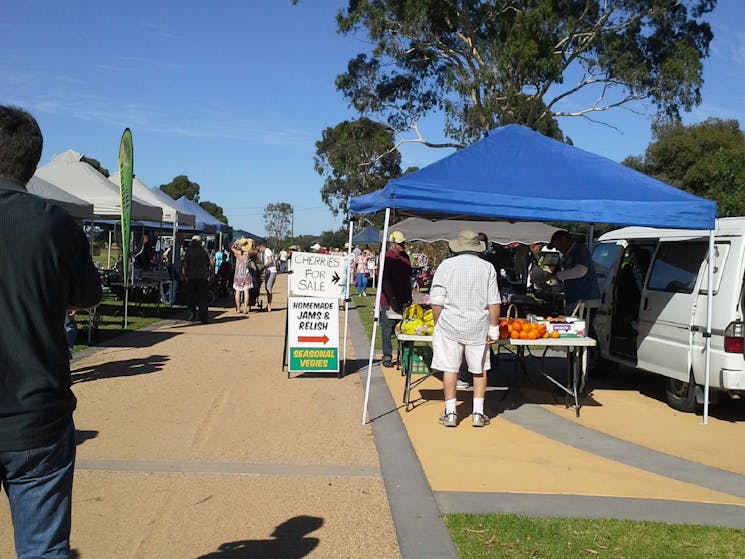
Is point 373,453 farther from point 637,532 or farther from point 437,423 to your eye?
point 637,532

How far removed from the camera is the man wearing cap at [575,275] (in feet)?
29.2

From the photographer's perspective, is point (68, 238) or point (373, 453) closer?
point (68, 238)

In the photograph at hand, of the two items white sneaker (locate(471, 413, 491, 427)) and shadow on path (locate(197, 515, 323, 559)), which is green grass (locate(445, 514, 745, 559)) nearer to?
shadow on path (locate(197, 515, 323, 559))

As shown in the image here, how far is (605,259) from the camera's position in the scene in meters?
10.5

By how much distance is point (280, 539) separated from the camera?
4.50 m

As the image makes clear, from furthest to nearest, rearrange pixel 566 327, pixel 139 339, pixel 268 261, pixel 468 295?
pixel 268 261 → pixel 139 339 → pixel 566 327 → pixel 468 295

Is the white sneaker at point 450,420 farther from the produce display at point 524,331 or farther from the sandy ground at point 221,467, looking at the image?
the produce display at point 524,331

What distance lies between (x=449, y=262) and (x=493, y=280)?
46 cm

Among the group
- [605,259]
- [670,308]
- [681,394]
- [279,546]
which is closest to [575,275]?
[670,308]

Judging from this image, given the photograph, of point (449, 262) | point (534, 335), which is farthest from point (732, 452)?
point (449, 262)

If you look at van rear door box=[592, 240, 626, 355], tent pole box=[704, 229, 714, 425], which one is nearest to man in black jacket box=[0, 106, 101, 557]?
tent pole box=[704, 229, 714, 425]

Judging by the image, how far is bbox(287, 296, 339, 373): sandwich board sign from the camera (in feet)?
33.3

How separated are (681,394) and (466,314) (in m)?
2.99

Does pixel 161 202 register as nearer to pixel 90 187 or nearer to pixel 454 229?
pixel 90 187
